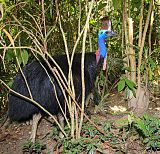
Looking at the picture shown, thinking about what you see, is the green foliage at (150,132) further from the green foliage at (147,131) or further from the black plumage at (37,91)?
the black plumage at (37,91)

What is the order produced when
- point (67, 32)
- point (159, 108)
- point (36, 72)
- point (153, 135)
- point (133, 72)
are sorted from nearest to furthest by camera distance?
point (153, 135)
point (36, 72)
point (133, 72)
point (159, 108)
point (67, 32)

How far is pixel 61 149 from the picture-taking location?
3172 mm

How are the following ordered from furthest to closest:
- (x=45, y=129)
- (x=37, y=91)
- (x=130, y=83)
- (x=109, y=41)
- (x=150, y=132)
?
(x=109, y=41)
(x=45, y=129)
(x=130, y=83)
(x=37, y=91)
(x=150, y=132)

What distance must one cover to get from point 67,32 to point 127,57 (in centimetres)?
117

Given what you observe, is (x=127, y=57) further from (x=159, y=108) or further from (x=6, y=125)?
(x=6, y=125)

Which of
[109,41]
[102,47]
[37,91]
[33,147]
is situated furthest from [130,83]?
[109,41]

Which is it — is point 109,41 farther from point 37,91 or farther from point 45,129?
point 37,91

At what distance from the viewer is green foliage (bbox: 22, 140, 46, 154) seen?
10.6ft

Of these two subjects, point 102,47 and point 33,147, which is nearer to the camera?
point 33,147

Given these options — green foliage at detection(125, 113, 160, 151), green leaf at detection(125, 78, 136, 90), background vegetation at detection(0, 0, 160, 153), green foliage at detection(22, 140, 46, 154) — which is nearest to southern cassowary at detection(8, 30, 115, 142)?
green foliage at detection(22, 140, 46, 154)

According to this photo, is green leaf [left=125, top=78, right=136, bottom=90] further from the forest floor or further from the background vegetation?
the forest floor

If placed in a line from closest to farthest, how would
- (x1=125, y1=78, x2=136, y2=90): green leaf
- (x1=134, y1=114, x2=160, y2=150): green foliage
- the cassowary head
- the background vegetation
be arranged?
(x1=134, y1=114, x2=160, y2=150): green foliage, the background vegetation, (x1=125, y1=78, x2=136, y2=90): green leaf, the cassowary head

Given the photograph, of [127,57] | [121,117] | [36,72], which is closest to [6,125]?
[36,72]

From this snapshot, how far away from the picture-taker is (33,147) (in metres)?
3.23
